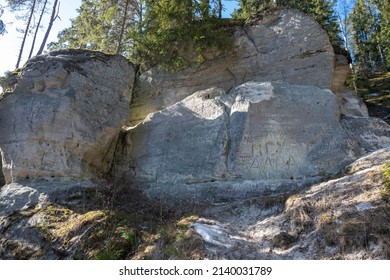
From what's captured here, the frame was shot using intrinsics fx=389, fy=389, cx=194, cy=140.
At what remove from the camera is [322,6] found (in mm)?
30438

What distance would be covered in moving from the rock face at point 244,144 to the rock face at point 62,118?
1.32 meters

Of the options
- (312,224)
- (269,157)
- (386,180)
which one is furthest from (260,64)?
(312,224)

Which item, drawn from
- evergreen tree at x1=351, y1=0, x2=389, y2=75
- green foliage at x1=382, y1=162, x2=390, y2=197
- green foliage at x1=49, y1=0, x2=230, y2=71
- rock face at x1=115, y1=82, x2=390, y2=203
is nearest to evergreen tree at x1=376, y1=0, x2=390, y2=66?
evergreen tree at x1=351, y1=0, x2=389, y2=75

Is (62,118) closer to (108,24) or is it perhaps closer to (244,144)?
(244,144)

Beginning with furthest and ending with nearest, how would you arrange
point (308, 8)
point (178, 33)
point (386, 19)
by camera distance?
point (308, 8) < point (386, 19) < point (178, 33)

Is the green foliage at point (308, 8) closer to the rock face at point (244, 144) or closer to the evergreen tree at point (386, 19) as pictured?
the evergreen tree at point (386, 19)

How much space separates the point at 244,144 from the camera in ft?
37.1

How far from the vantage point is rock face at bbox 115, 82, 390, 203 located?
10.8 m

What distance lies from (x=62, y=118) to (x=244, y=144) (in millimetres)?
5313

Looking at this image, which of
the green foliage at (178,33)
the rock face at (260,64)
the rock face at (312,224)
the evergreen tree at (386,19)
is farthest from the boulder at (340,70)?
the evergreen tree at (386,19)

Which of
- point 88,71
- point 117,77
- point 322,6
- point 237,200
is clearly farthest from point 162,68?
point 322,6

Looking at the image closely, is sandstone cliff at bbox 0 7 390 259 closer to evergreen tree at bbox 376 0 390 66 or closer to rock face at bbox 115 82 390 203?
rock face at bbox 115 82 390 203

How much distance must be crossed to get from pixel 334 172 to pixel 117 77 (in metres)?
7.34

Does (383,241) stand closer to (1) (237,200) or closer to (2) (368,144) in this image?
(1) (237,200)
